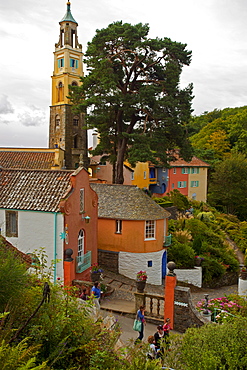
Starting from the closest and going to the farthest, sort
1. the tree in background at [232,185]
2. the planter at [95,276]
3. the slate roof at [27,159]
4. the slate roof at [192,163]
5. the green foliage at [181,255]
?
the planter at [95,276], the green foliage at [181,255], the slate roof at [27,159], the tree in background at [232,185], the slate roof at [192,163]

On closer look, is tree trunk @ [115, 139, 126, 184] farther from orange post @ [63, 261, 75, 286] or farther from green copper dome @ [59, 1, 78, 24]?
green copper dome @ [59, 1, 78, 24]

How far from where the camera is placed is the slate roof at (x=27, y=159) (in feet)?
114

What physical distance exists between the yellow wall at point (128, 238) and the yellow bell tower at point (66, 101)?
21.0m

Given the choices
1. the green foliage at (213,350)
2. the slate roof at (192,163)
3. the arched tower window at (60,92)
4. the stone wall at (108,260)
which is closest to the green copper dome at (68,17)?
the arched tower window at (60,92)

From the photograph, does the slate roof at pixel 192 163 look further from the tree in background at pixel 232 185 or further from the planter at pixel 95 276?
the planter at pixel 95 276

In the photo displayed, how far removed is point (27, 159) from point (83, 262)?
2118cm

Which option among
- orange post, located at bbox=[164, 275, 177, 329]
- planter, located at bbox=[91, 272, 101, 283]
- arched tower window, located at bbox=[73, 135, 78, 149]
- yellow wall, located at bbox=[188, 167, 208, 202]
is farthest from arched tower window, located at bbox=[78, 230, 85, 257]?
yellow wall, located at bbox=[188, 167, 208, 202]

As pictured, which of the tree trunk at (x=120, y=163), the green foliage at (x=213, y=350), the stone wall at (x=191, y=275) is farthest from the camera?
the tree trunk at (x=120, y=163)

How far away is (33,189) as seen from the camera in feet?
55.8

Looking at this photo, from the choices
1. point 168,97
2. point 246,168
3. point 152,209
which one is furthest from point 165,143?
point 246,168

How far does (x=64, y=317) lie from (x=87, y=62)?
27.7 meters

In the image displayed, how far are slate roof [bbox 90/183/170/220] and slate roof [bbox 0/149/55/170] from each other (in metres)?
13.2

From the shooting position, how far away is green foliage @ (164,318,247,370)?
5.34m

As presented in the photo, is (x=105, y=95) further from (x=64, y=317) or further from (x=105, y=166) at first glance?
(x=64, y=317)
